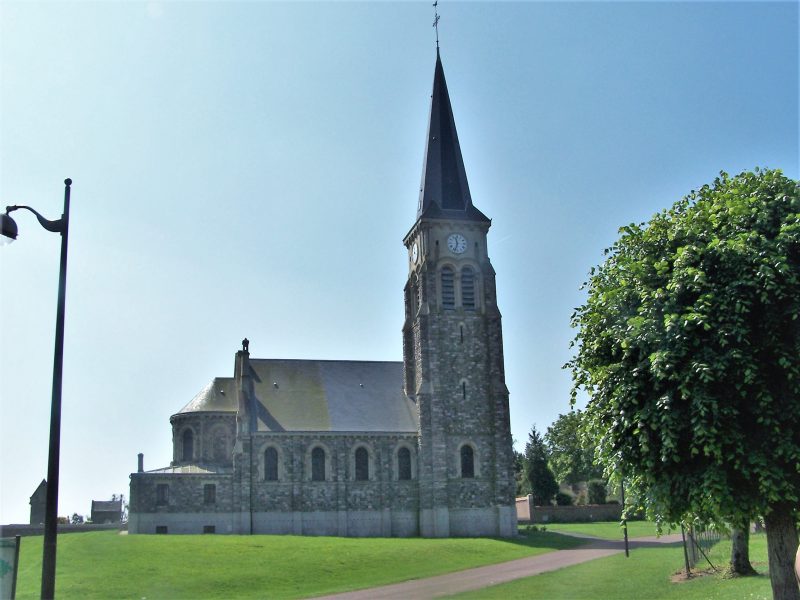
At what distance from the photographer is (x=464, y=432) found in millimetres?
57719

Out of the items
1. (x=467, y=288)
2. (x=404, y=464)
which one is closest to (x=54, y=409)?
(x=404, y=464)

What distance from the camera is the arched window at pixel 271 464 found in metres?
55.2

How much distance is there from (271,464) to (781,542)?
42083 millimetres

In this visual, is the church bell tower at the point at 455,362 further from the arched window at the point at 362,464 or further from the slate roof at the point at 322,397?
the arched window at the point at 362,464

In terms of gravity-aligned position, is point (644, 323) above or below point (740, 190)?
below

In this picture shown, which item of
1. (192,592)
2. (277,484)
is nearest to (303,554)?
(192,592)

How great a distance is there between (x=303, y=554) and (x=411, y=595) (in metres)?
12.3

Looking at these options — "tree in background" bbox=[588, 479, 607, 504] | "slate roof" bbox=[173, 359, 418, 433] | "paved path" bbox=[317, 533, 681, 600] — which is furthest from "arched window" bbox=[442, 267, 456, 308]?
"tree in background" bbox=[588, 479, 607, 504]

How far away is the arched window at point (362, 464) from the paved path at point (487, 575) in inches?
624

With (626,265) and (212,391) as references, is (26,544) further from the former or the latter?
(626,265)

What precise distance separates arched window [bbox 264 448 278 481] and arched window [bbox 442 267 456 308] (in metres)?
15.7

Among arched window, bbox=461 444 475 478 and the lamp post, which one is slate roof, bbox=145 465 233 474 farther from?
the lamp post

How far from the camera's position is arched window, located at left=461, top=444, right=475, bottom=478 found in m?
57.3

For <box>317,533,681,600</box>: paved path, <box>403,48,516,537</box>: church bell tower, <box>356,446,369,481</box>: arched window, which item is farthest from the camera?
<box>356,446,369,481</box>: arched window
